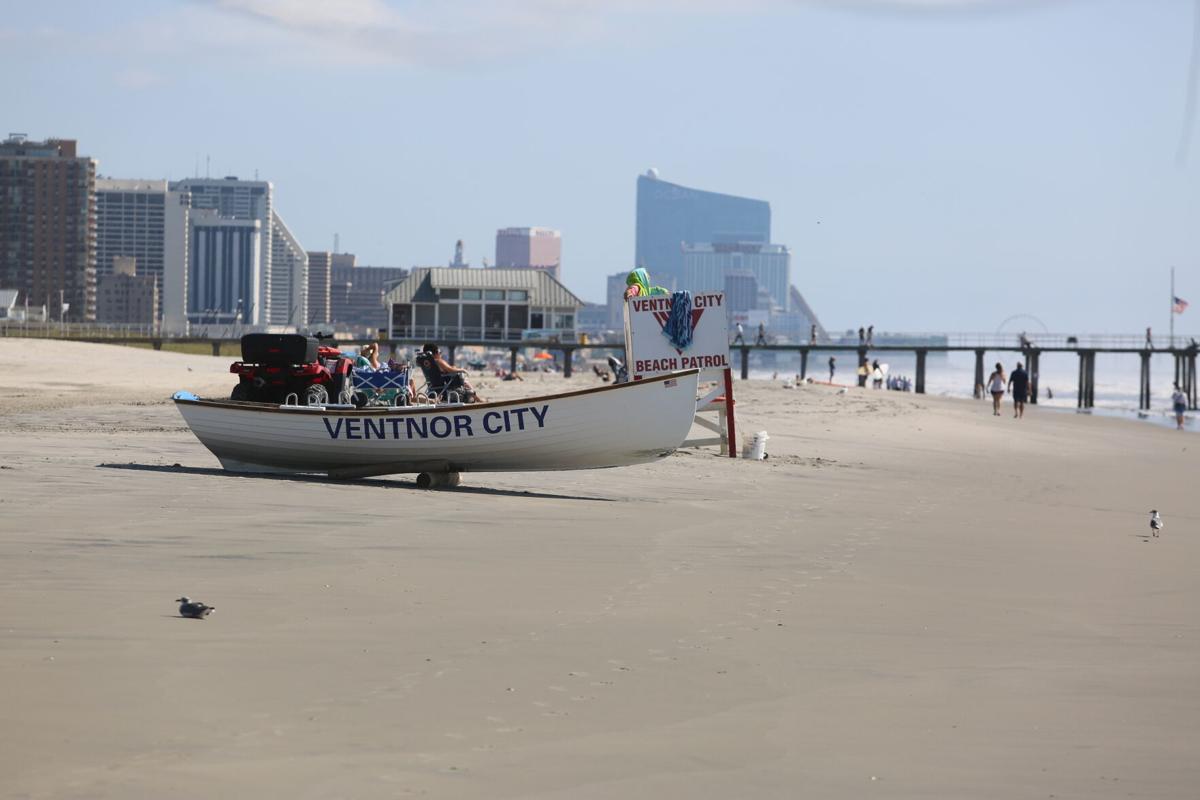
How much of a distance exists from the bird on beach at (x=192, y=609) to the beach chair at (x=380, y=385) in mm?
7790

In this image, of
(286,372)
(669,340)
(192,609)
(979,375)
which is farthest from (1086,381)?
(192,609)

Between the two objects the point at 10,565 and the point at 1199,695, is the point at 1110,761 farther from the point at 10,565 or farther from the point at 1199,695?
the point at 10,565

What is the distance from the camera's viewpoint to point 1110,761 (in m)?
5.09

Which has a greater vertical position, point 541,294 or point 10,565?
point 541,294

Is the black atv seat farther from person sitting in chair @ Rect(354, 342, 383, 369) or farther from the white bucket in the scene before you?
the white bucket

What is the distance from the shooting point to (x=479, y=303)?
83.6 metres

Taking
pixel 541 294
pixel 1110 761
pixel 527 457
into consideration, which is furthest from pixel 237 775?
pixel 541 294

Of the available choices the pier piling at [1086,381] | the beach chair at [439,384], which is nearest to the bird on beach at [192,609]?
Result: the beach chair at [439,384]

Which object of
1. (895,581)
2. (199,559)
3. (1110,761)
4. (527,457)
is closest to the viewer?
(1110,761)

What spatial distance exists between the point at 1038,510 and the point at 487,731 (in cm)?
1028

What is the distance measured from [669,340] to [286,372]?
3.87m

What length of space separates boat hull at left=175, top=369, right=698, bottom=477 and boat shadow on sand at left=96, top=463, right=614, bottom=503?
19 cm

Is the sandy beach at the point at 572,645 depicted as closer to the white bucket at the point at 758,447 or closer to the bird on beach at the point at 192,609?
the bird on beach at the point at 192,609

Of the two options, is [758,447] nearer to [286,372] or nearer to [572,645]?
[286,372]
